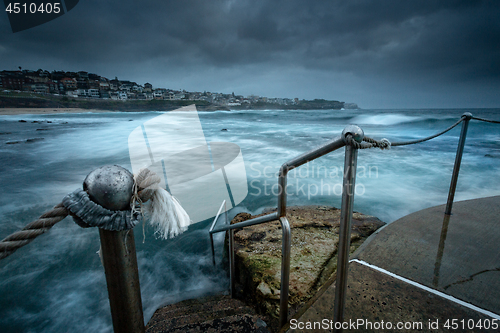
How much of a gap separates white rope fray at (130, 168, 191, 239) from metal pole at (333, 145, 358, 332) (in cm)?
65

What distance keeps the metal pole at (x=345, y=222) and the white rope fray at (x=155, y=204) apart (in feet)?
2.14

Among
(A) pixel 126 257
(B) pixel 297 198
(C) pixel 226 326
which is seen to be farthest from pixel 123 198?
(B) pixel 297 198

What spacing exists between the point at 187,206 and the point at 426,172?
876cm

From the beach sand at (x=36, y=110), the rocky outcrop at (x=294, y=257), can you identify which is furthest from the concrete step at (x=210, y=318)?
the beach sand at (x=36, y=110)

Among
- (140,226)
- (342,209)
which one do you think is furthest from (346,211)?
(140,226)

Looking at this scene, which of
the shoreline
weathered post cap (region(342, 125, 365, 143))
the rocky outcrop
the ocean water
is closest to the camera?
weathered post cap (region(342, 125, 365, 143))

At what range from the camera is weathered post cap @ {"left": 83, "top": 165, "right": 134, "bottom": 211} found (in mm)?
749

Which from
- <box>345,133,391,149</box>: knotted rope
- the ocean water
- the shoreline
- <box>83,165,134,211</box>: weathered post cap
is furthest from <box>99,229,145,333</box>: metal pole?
the shoreline

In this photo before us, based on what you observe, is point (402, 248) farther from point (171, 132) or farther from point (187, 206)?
point (171, 132)

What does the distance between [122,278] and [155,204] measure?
0.30 m

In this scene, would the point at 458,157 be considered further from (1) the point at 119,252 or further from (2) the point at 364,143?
(1) the point at 119,252

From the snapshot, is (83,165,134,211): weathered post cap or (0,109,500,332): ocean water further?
(0,109,500,332): ocean water

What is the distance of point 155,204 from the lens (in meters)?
0.89

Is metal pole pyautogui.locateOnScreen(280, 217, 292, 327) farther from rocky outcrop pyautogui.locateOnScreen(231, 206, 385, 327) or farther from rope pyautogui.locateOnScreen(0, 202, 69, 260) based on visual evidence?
rope pyautogui.locateOnScreen(0, 202, 69, 260)
